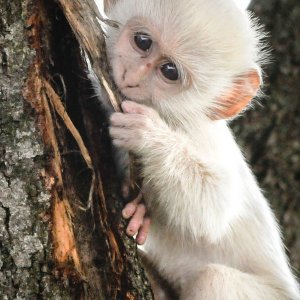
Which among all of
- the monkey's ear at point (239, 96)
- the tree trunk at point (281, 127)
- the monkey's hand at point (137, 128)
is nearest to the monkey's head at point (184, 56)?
the monkey's ear at point (239, 96)

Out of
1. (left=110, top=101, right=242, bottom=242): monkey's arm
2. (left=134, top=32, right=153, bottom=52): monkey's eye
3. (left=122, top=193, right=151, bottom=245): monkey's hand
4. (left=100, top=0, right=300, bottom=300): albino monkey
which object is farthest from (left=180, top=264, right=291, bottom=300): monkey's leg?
(left=134, top=32, right=153, bottom=52): monkey's eye

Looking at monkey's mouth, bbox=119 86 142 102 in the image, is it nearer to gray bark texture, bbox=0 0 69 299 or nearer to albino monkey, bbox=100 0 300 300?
albino monkey, bbox=100 0 300 300

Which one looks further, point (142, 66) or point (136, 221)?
point (142, 66)

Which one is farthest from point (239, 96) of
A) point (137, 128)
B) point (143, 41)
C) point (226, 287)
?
point (226, 287)

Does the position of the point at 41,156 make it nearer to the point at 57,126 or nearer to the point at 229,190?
the point at 57,126

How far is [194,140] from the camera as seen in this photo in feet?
9.28

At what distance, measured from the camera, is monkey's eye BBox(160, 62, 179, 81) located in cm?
270

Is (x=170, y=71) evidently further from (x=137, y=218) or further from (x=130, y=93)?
(x=137, y=218)

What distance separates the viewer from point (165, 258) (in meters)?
3.00

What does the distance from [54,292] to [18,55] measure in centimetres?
78

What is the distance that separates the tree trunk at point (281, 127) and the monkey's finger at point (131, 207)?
1659 mm

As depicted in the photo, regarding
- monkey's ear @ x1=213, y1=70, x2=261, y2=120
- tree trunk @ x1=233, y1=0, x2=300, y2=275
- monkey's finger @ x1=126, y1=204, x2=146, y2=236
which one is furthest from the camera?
tree trunk @ x1=233, y1=0, x2=300, y2=275

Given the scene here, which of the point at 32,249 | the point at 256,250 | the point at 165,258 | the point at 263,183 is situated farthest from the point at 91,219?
the point at 263,183

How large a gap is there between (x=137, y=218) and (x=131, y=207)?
0.05m
